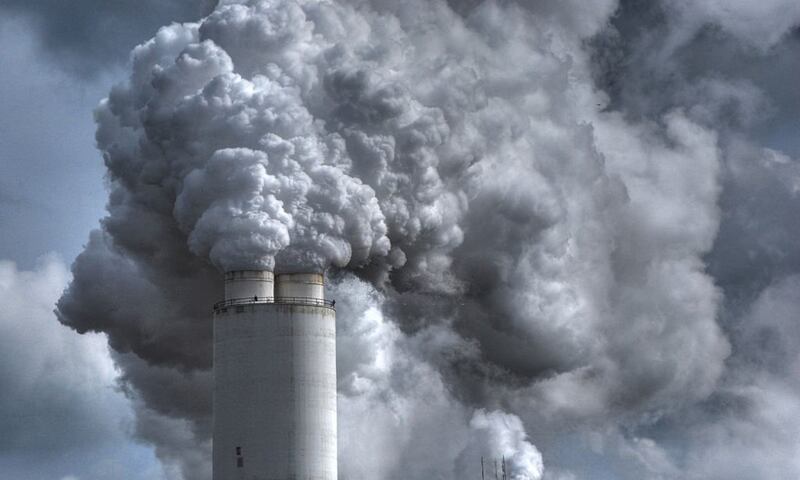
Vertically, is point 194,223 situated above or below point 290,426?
above

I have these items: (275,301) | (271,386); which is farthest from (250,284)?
(271,386)

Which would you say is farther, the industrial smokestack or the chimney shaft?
the chimney shaft

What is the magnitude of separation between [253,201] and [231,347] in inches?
426

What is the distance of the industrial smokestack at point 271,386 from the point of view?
11538 cm

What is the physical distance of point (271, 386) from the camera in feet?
380

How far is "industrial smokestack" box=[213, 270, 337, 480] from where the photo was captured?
115m

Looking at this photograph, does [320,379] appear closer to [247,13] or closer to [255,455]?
[255,455]

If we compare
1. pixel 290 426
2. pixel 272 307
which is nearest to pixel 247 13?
pixel 272 307

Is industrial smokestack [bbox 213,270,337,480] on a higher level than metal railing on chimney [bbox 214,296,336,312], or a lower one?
lower

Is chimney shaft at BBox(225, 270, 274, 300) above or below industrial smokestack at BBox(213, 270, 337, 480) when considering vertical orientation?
above

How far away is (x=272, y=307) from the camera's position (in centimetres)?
11738

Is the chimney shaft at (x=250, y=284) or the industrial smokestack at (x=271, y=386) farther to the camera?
the chimney shaft at (x=250, y=284)

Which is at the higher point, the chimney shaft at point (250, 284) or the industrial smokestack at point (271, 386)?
the chimney shaft at point (250, 284)

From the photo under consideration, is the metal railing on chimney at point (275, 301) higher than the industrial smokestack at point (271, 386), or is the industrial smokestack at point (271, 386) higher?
the metal railing on chimney at point (275, 301)
